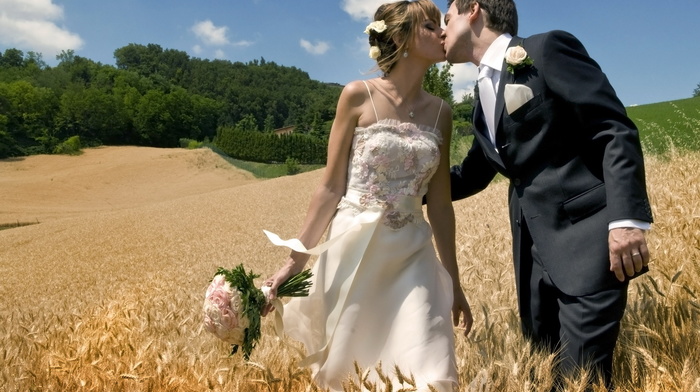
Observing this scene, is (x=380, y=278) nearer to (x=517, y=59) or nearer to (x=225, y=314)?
(x=225, y=314)

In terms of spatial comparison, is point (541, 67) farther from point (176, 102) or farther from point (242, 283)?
point (176, 102)

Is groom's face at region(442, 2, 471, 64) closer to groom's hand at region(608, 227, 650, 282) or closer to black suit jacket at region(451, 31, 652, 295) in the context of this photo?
black suit jacket at region(451, 31, 652, 295)

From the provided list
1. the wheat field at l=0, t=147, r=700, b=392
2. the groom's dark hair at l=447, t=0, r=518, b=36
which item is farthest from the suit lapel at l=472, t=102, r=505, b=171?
the wheat field at l=0, t=147, r=700, b=392

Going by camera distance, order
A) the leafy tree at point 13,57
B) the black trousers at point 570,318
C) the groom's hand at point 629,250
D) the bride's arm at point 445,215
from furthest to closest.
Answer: the leafy tree at point 13,57, the bride's arm at point 445,215, the black trousers at point 570,318, the groom's hand at point 629,250

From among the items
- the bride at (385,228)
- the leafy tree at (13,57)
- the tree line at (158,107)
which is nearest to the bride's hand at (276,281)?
the bride at (385,228)

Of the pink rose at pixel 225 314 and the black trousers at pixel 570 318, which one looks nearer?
the black trousers at pixel 570 318

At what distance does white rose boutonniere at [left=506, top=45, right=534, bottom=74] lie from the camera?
2.66m

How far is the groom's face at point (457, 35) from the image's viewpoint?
296 cm

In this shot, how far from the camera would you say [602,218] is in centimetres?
257

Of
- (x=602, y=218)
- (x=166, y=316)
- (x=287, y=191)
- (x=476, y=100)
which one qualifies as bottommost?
(x=287, y=191)

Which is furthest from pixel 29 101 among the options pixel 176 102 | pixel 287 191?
pixel 287 191

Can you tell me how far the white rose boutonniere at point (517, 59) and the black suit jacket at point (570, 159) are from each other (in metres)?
0.04

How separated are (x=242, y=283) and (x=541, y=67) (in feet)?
5.73

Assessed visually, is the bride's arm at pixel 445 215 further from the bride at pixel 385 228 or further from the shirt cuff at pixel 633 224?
the shirt cuff at pixel 633 224
